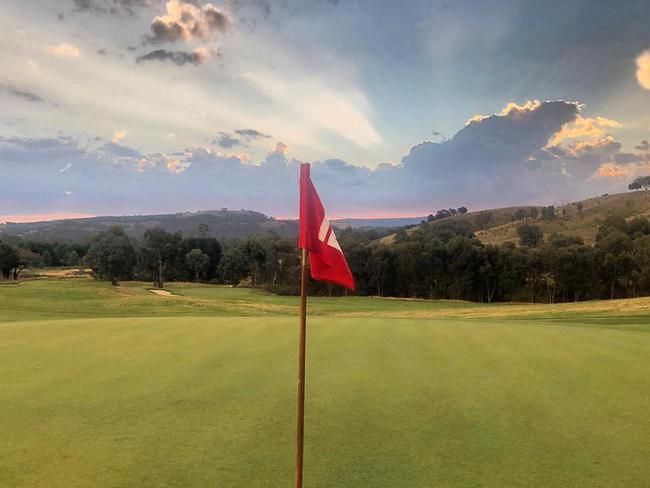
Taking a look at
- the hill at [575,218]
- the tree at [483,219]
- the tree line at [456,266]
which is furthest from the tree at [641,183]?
the tree line at [456,266]

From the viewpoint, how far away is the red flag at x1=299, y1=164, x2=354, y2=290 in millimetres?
3955

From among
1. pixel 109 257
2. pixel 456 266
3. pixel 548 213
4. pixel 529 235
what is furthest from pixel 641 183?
pixel 109 257

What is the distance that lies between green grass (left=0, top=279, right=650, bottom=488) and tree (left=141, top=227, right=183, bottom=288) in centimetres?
5317

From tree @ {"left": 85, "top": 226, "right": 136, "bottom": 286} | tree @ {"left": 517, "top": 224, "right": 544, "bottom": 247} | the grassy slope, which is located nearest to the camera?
tree @ {"left": 85, "top": 226, "right": 136, "bottom": 286}

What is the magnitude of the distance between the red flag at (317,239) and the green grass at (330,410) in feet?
6.27

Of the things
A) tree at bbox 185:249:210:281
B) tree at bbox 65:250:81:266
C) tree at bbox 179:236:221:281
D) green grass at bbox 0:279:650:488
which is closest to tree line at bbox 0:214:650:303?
tree at bbox 185:249:210:281

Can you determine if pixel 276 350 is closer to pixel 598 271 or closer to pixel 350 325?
pixel 350 325

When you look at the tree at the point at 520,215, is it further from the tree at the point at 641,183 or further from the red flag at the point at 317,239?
the red flag at the point at 317,239

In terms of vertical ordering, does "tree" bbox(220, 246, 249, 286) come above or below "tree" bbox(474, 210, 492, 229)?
below

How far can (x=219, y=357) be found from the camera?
29.3ft

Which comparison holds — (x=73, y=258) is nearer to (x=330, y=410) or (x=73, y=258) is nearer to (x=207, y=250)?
(x=207, y=250)

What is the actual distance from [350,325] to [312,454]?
26.2 ft

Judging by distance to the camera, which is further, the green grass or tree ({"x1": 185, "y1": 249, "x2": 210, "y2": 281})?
tree ({"x1": 185, "y1": 249, "x2": 210, "y2": 281})

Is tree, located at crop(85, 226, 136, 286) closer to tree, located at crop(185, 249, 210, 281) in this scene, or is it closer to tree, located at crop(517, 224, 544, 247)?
tree, located at crop(185, 249, 210, 281)
